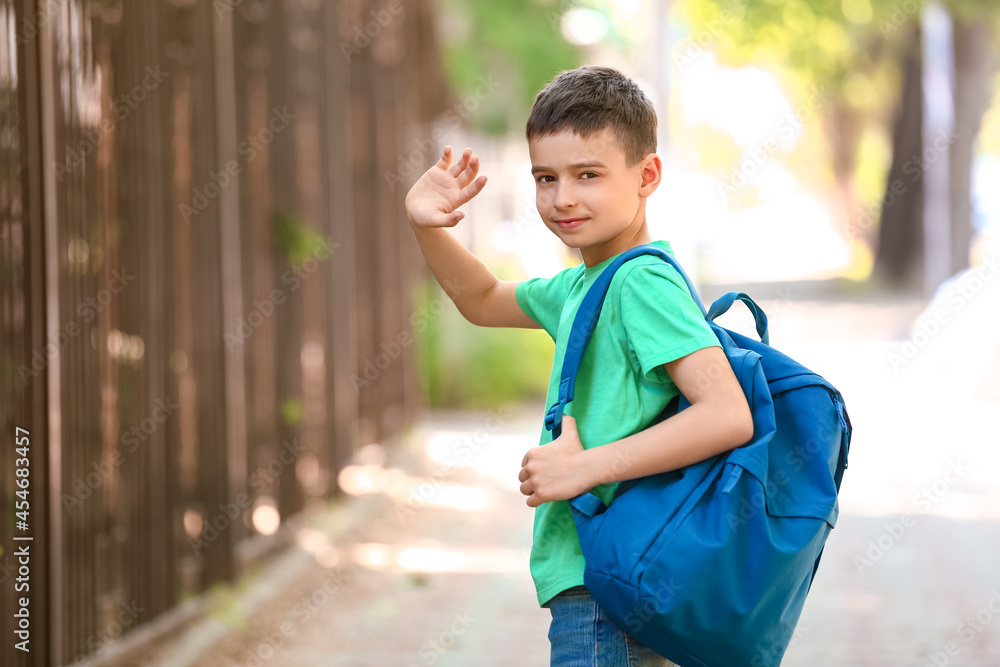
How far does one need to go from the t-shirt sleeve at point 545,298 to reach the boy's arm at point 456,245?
0.11 ft

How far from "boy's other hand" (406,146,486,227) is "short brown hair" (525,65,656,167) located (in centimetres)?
19

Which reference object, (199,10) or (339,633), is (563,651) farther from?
(199,10)

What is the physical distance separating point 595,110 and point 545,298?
493 mm

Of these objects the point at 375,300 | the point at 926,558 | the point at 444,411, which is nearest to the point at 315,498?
the point at 375,300

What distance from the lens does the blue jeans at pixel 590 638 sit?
2045 mm

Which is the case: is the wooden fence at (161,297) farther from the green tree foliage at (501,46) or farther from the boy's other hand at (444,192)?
the green tree foliage at (501,46)

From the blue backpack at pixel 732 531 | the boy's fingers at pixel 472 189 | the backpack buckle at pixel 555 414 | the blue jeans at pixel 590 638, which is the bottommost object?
the blue jeans at pixel 590 638

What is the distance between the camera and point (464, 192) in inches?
89.4

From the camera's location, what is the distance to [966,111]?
20.0 metres

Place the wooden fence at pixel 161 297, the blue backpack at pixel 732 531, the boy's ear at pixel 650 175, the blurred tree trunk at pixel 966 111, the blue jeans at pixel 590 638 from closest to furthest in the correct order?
1. the blue backpack at pixel 732 531
2. the blue jeans at pixel 590 638
3. the boy's ear at pixel 650 175
4. the wooden fence at pixel 161 297
5. the blurred tree trunk at pixel 966 111

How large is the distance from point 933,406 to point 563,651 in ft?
39.3

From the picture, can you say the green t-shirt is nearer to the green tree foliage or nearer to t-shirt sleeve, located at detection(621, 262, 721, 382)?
t-shirt sleeve, located at detection(621, 262, 721, 382)

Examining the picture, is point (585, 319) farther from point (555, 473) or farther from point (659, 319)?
point (555, 473)

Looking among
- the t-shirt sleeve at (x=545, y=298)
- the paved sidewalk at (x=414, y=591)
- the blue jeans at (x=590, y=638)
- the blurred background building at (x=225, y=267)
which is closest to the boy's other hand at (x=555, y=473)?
the blue jeans at (x=590, y=638)
